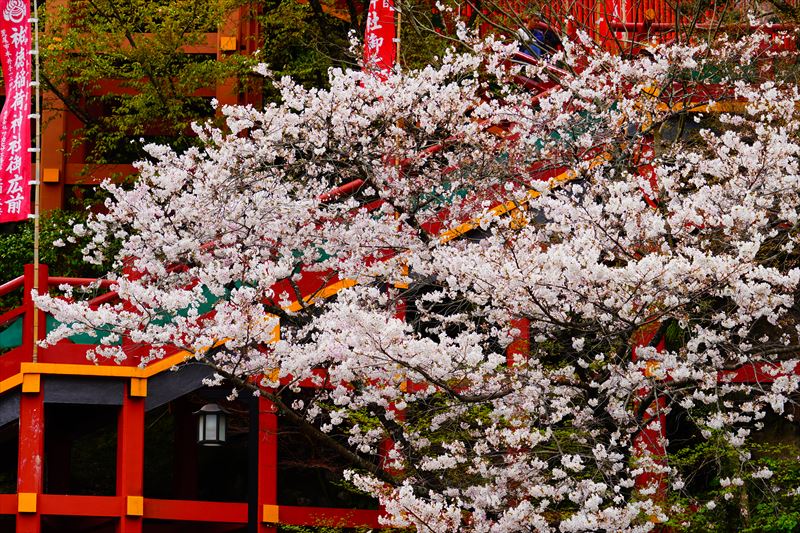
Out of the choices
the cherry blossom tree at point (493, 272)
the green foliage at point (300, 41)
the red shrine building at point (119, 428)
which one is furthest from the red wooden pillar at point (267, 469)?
the green foliage at point (300, 41)

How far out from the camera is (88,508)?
13.0 m

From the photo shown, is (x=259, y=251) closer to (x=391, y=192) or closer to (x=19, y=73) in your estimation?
(x=391, y=192)

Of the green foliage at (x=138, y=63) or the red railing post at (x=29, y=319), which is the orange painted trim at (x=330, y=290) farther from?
the green foliage at (x=138, y=63)

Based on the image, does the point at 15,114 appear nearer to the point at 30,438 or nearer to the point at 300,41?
the point at 30,438

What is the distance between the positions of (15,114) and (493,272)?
272 inches

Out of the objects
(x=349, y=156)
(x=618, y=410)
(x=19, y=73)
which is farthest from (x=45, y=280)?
(x=618, y=410)

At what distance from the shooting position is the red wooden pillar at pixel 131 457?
43.2 ft

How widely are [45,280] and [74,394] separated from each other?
1.27 m

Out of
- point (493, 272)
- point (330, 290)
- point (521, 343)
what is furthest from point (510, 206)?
point (330, 290)

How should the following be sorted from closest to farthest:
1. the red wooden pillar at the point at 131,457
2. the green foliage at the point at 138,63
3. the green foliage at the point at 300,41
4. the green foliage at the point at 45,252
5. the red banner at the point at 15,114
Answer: the red wooden pillar at the point at 131,457 < the red banner at the point at 15,114 < the green foliage at the point at 45,252 < the green foliage at the point at 138,63 < the green foliage at the point at 300,41

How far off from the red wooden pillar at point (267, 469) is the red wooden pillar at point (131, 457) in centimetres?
132

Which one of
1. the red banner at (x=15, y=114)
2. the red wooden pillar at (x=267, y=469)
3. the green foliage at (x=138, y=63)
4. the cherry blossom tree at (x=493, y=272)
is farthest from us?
the green foliage at (x=138, y=63)

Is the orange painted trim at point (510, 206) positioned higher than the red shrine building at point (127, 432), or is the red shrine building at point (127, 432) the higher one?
the orange painted trim at point (510, 206)

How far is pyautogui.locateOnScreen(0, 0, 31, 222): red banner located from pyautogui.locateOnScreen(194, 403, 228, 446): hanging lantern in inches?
115
